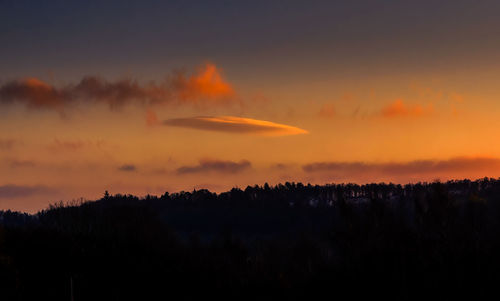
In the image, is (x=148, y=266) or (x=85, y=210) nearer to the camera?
(x=148, y=266)

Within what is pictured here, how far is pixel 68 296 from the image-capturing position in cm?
7544

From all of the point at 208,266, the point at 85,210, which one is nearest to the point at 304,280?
the point at 208,266

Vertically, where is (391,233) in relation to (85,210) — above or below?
below

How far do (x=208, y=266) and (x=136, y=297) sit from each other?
17.2 m

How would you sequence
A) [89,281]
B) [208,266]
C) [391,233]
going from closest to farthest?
[89,281] < [208,266] < [391,233]

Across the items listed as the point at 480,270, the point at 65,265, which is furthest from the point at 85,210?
the point at 480,270

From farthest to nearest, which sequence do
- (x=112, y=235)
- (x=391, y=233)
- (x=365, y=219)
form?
(x=365, y=219) → (x=112, y=235) → (x=391, y=233)

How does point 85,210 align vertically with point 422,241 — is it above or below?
above

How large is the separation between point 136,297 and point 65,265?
22.2 metres

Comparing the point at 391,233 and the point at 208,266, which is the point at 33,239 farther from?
the point at 391,233

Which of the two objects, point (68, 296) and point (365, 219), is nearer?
point (68, 296)

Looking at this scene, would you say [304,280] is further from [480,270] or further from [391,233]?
[391,233]

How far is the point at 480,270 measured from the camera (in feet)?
235

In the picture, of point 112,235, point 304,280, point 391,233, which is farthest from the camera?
point 112,235
